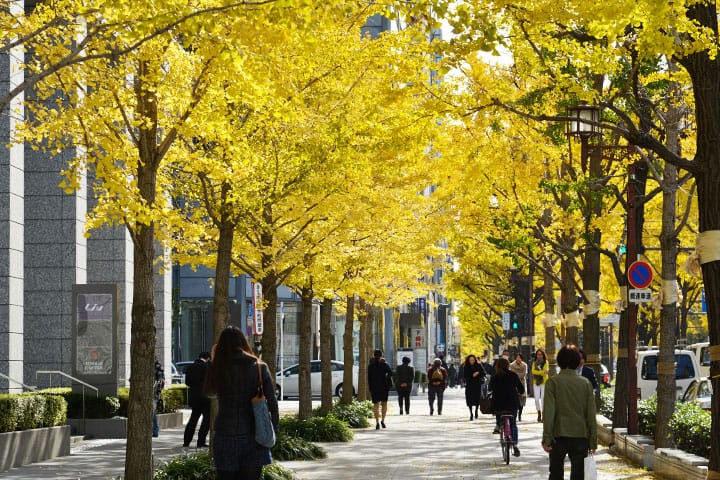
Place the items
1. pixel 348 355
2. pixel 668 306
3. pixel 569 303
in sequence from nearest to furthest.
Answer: pixel 668 306 → pixel 569 303 → pixel 348 355

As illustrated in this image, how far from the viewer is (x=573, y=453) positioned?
11266 mm

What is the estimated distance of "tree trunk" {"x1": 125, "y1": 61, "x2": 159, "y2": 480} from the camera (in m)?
11.7

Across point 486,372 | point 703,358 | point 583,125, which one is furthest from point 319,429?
point 486,372

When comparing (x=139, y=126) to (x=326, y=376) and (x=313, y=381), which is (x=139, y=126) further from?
(x=313, y=381)

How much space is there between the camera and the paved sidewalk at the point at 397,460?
16734 millimetres

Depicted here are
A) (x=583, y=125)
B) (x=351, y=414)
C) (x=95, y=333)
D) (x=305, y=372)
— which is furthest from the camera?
(x=351, y=414)

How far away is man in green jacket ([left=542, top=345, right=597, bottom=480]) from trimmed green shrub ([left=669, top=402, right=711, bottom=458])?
4.60 meters

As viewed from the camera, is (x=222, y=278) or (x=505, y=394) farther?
(x=505, y=394)

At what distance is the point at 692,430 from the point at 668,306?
1.89m

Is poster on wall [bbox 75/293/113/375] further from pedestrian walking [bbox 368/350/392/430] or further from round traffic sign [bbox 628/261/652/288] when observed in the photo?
round traffic sign [bbox 628/261/652/288]

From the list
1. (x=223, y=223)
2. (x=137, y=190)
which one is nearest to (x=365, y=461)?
(x=223, y=223)

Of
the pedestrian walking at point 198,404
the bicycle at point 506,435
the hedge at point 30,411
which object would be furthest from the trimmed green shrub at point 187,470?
the pedestrian walking at point 198,404

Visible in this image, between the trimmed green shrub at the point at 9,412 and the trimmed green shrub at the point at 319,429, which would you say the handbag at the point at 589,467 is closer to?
the trimmed green shrub at the point at 9,412

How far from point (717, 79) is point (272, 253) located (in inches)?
399
